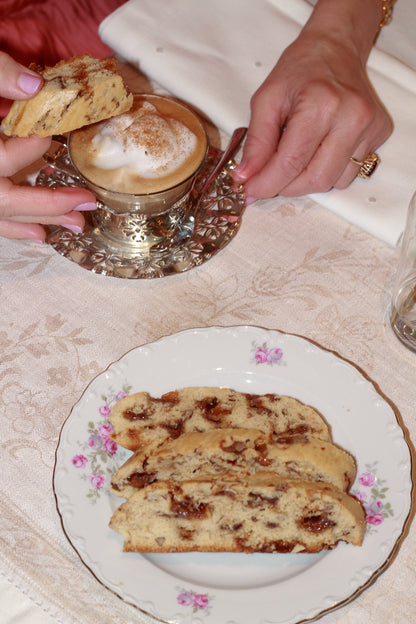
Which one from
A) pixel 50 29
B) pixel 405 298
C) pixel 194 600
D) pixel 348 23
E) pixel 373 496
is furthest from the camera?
pixel 50 29

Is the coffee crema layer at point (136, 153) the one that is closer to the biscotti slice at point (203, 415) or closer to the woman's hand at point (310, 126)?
the woman's hand at point (310, 126)

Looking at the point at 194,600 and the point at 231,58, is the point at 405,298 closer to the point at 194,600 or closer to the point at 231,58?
the point at 194,600

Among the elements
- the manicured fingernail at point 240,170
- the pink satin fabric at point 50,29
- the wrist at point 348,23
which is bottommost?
the pink satin fabric at point 50,29

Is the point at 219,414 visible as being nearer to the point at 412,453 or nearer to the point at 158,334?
the point at 158,334

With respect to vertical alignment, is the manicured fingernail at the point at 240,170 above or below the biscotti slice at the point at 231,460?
above

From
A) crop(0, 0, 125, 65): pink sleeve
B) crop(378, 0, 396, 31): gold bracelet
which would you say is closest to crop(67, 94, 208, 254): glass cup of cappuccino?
crop(0, 0, 125, 65): pink sleeve

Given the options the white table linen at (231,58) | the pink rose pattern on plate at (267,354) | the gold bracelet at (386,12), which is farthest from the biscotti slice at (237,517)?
the gold bracelet at (386,12)

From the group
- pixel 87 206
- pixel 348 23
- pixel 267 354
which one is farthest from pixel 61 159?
pixel 348 23
